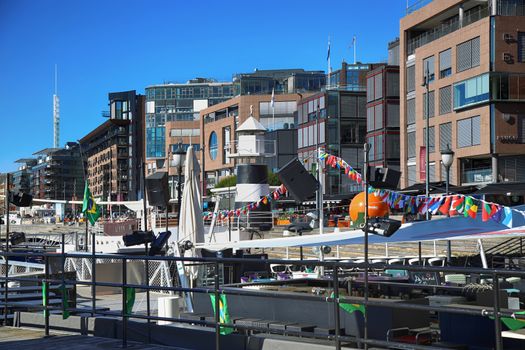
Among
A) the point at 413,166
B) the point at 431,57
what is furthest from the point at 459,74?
the point at 413,166

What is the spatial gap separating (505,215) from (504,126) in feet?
127


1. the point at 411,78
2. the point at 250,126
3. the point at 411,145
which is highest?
the point at 411,78

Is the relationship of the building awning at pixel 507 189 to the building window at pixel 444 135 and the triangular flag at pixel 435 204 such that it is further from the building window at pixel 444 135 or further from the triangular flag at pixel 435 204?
the triangular flag at pixel 435 204

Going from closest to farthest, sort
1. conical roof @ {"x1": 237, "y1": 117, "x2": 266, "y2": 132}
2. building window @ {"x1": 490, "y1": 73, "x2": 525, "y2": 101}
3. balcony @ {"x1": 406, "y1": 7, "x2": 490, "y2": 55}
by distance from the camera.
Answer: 1. conical roof @ {"x1": 237, "y1": 117, "x2": 266, "y2": 132}
2. building window @ {"x1": 490, "y1": 73, "x2": 525, "y2": 101}
3. balcony @ {"x1": 406, "y1": 7, "x2": 490, "y2": 55}

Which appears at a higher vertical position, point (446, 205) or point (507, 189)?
point (507, 189)

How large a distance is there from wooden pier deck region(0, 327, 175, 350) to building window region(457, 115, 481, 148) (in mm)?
46685

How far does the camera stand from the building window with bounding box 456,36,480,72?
54.9 m

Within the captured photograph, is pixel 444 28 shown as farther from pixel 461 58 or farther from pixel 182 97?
pixel 182 97

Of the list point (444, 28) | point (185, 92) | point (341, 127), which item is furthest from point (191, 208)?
point (185, 92)

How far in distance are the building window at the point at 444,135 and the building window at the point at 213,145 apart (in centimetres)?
5872

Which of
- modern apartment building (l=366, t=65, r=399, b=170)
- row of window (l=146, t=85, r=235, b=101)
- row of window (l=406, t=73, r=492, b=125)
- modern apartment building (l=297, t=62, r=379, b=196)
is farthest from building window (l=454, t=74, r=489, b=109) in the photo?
row of window (l=146, t=85, r=235, b=101)

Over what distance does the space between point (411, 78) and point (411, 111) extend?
2827 millimetres

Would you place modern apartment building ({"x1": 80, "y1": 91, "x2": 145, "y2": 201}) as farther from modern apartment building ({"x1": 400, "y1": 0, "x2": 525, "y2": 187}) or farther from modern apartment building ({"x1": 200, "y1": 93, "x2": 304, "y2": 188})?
modern apartment building ({"x1": 400, "y1": 0, "x2": 525, "y2": 187})

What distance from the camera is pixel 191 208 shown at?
76.4ft
